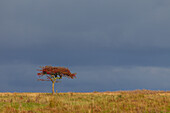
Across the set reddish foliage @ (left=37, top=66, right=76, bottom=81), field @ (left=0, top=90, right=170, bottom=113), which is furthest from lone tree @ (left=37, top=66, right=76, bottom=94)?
field @ (left=0, top=90, right=170, bottom=113)

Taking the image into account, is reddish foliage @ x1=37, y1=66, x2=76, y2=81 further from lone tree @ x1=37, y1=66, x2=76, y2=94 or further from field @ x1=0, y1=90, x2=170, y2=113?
field @ x1=0, y1=90, x2=170, y2=113

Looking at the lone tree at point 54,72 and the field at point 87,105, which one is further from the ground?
the lone tree at point 54,72

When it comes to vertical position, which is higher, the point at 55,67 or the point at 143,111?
the point at 55,67

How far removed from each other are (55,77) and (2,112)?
100ft

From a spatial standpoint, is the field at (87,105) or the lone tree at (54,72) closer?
the field at (87,105)

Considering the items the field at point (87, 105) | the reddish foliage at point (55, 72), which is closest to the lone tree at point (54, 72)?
the reddish foliage at point (55, 72)

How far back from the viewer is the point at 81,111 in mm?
16031

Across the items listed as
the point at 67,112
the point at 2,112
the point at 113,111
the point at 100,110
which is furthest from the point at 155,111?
the point at 2,112

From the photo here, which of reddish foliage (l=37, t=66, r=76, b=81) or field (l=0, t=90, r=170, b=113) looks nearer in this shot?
field (l=0, t=90, r=170, b=113)

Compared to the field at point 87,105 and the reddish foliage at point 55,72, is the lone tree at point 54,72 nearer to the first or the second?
the reddish foliage at point 55,72

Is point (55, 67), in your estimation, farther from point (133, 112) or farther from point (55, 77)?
point (133, 112)

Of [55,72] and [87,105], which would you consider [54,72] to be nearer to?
[55,72]

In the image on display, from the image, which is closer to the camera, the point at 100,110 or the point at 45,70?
the point at 100,110

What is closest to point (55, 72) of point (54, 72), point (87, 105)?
point (54, 72)
